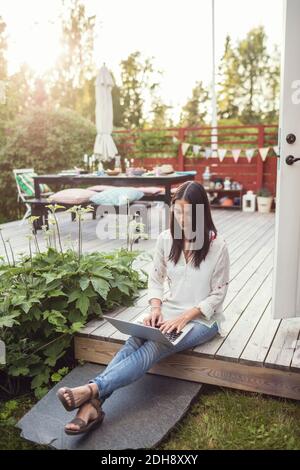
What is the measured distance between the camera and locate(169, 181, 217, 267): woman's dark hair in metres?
2.36

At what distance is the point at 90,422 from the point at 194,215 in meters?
1.14

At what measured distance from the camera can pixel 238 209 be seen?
892cm

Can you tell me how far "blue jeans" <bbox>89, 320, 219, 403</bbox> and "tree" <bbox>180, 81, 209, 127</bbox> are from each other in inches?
821

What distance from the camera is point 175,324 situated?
7.63 feet

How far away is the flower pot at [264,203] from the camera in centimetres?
846

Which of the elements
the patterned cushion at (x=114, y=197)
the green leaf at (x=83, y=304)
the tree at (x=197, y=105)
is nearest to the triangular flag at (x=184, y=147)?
the patterned cushion at (x=114, y=197)

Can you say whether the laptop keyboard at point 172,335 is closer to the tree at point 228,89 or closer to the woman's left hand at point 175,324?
the woman's left hand at point 175,324

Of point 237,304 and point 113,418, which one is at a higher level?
point 237,304

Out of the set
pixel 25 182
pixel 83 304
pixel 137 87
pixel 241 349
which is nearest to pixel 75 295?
pixel 83 304

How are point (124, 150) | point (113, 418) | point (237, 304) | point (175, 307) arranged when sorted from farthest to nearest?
point (124, 150) → point (237, 304) → point (175, 307) → point (113, 418)

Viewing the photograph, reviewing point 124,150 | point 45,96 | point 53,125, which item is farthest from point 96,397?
point 45,96

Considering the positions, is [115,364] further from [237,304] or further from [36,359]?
[237,304]

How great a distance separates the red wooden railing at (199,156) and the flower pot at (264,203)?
0.44 metres
